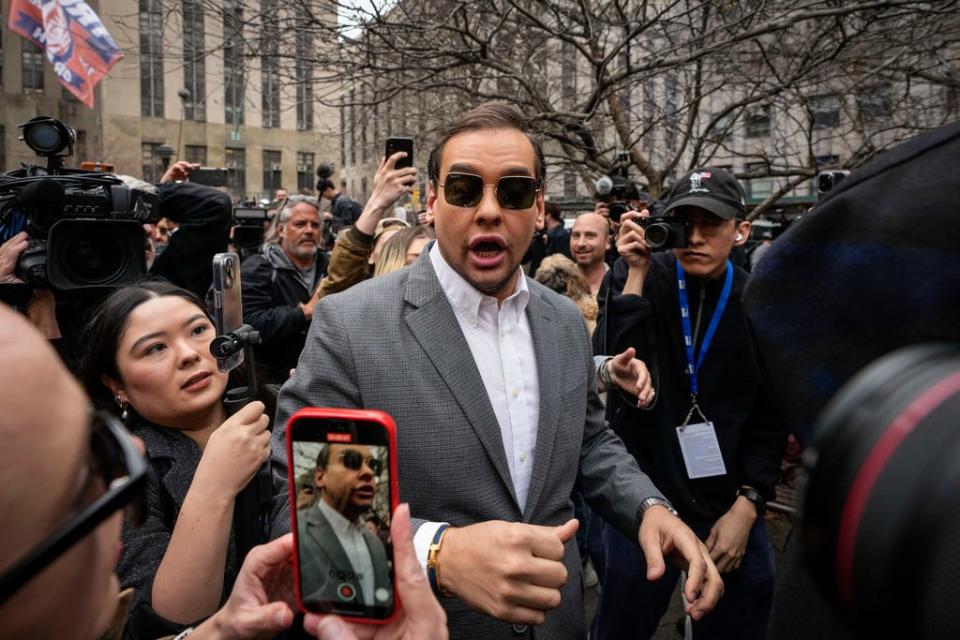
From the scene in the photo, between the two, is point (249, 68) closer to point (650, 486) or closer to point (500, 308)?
point (500, 308)

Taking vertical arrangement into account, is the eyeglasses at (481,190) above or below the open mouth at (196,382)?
above

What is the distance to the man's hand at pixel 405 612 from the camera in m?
0.93

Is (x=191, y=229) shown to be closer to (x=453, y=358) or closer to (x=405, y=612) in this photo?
(x=453, y=358)

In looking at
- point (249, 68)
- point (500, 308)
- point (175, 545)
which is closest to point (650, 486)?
point (500, 308)

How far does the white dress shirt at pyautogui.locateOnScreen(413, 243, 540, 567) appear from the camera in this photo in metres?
1.75

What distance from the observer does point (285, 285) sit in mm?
4129

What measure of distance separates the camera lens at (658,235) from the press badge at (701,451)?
2.47 ft

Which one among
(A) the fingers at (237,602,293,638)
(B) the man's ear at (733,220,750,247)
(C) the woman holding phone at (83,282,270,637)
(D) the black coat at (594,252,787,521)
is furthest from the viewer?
(B) the man's ear at (733,220,750,247)

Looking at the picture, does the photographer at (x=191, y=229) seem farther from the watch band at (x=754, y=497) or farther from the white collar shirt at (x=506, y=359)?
the watch band at (x=754, y=497)

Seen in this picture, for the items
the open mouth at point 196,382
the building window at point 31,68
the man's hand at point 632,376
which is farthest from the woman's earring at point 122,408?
the building window at point 31,68

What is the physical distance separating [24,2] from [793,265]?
946 cm

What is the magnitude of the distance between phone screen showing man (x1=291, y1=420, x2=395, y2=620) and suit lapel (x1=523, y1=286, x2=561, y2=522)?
29.9 inches

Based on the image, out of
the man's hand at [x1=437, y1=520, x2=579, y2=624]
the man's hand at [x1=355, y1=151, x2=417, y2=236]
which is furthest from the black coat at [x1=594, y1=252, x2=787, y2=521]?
the man's hand at [x1=437, y1=520, x2=579, y2=624]

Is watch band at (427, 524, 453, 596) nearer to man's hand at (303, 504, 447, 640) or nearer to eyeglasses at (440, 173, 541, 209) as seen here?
man's hand at (303, 504, 447, 640)
